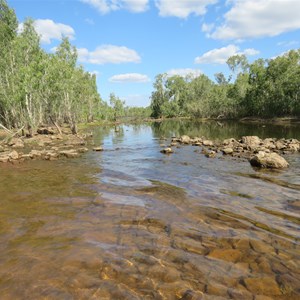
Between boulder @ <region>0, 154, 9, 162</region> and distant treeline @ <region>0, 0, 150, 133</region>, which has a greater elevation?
distant treeline @ <region>0, 0, 150, 133</region>

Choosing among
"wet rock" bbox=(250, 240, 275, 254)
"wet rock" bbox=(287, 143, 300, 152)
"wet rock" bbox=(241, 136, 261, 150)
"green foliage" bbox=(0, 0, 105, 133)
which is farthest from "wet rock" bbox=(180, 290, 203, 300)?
"green foliage" bbox=(0, 0, 105, 133)

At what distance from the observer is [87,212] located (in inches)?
356

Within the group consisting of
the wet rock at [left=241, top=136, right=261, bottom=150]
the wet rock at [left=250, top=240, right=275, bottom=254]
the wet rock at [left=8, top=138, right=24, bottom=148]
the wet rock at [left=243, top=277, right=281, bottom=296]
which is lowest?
the wet rock at [left=8, top=138, right=24, bottom=148]

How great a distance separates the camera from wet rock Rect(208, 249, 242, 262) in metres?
6.11

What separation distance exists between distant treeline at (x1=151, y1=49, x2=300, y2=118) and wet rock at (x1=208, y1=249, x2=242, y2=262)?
71.0m

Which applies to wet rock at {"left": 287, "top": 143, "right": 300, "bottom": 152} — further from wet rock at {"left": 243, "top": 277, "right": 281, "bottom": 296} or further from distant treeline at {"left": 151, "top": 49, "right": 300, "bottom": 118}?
distant treeline at {"left": 151, "top": 49, "right": 300, "bottom": 118}

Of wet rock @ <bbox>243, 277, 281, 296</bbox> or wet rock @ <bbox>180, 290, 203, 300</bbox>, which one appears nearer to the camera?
wet rock @ <bbox>180, 290, 203, 300</bbox>

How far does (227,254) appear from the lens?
6.27 meters

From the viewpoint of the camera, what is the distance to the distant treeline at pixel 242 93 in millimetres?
69938

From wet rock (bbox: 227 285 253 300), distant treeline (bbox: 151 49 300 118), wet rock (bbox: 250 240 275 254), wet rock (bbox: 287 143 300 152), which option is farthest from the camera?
distant treeline (bbox: 151 49 300 118)

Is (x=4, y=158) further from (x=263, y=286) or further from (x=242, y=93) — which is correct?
(x=242, y=93)

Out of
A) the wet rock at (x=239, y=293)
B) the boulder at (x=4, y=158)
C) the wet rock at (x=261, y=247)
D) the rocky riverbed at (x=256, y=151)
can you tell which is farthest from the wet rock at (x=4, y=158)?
the wet rock at (x=239, y=293)

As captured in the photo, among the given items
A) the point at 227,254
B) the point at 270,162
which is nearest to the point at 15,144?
the point at 270,162

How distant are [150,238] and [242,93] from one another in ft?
287
